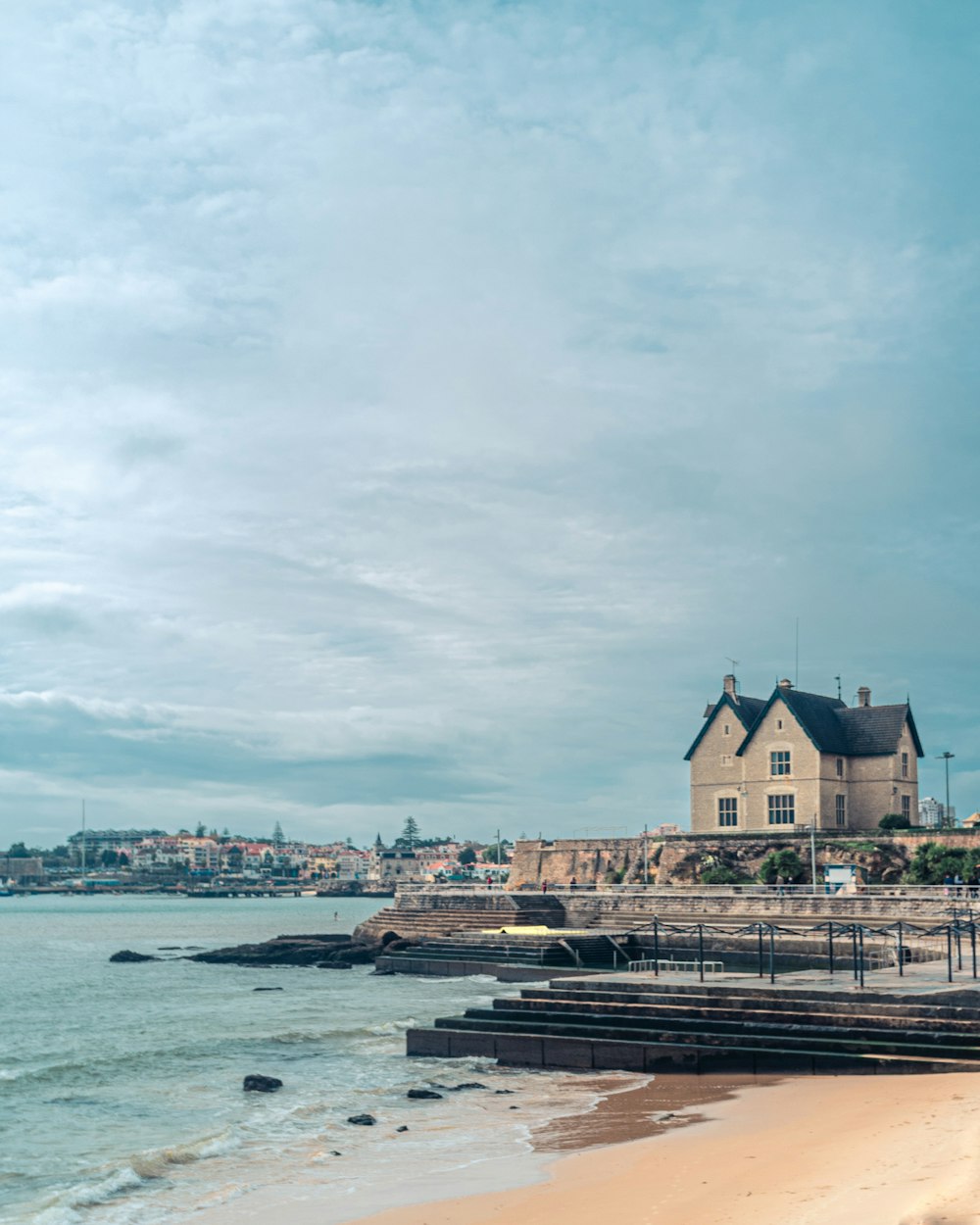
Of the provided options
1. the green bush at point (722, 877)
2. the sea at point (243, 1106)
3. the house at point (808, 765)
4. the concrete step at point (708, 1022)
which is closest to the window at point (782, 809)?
the house at point (808, 765)

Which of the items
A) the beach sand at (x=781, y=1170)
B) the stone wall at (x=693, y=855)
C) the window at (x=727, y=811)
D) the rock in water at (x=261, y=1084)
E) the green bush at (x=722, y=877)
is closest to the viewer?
the beach sand at (x=781, y=1170)

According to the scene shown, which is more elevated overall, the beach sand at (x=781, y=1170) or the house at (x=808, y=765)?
the house at (x=808, y=765)

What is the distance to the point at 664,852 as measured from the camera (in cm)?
7719

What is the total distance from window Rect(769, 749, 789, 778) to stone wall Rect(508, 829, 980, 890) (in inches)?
178

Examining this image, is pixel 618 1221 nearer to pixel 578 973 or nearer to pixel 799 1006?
pixel 799 1006

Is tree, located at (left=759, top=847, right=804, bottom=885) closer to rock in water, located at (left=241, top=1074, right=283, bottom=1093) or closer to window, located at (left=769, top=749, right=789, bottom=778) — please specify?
window, located at (left=769, top=749, right=789, bottom=778)

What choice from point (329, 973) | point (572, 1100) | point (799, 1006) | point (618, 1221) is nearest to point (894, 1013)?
point (799, 1006)

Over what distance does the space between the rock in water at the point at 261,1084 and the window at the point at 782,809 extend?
164 feet

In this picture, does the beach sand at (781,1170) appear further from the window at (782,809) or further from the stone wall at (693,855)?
the window at (782,809)

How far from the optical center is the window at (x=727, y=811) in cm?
7800

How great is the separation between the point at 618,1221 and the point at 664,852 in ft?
205

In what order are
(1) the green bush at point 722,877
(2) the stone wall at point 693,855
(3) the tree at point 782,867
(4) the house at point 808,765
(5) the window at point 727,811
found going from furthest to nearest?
(5) the window at point 727,811 → (4) the house at point 808,765 → (1) the green bush at point 722,877 → (3) the tree at point 782,867 → (2) the stone wall at point 693,855

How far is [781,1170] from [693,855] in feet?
191

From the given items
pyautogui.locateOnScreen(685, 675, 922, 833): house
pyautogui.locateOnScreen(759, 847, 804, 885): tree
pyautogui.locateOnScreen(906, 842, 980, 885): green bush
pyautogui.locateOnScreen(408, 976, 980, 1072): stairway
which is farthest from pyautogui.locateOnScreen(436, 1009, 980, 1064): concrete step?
pyautogui.locateOnScreen(685, 675, 922, 833): house
